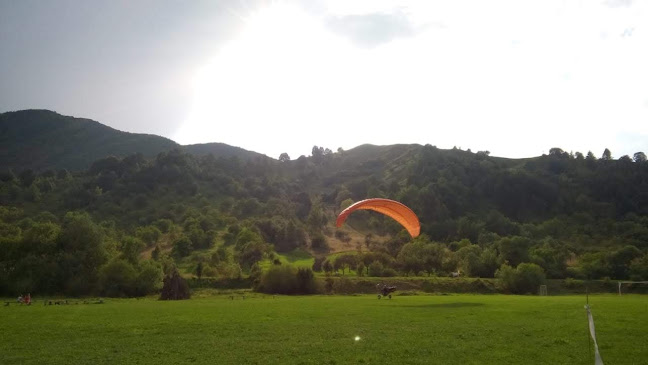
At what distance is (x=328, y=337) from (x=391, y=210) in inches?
905

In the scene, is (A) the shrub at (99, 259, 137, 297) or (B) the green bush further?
(B) the green bush

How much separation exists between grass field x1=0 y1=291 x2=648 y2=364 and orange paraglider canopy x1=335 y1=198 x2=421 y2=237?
39.2ft

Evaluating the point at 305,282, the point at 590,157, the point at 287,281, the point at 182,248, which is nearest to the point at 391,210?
the point at 305,282

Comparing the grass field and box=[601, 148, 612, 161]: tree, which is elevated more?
box=[601, 148, 612, 161]: tree

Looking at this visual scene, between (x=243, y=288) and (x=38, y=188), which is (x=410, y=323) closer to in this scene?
(x=243, y=288)

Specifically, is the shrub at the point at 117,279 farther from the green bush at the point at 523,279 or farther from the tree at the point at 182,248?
the green bush at the point at 523,279

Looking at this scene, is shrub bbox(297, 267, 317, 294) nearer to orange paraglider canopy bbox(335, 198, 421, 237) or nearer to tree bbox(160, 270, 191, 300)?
tree bbox(160, 270, 191, 300)

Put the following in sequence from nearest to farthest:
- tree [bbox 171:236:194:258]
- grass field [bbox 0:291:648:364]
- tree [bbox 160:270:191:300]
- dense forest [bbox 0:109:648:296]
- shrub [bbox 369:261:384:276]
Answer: grass field [bbox 0:291:648:364], tree [bbox 160:270:191:300], dense forest [bbox 0:109:648:296], shrub [bbox 369:261:384:276], tree [bbox 171:236:194:258]

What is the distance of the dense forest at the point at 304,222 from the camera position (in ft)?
188

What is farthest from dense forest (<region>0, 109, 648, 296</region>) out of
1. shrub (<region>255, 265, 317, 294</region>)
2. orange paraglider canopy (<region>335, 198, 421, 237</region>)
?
orange paraglider canopy (<region>335, 198, 421, 237</region>)

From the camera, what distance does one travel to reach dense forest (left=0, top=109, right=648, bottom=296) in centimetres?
5722

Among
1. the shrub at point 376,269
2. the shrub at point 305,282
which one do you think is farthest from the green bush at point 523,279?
the shrub at point 305,282

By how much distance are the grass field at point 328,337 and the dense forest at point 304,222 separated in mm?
33492

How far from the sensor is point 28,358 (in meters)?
14.5
